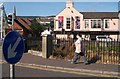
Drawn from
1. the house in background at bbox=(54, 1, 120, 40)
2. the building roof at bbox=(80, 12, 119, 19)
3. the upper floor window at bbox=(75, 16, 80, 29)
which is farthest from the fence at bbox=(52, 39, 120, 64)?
the building roof at bbox=(80, 12, 119, 19)

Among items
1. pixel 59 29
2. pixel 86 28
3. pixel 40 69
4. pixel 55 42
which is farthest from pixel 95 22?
pixel 40 69

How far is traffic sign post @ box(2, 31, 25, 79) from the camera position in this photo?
5.91 meters

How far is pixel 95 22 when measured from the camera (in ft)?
246

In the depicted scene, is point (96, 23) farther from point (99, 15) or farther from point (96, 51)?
point (96, 51)

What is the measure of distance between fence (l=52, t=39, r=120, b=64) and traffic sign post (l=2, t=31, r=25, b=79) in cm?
1047

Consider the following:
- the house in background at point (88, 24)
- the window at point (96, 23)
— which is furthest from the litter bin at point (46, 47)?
the window at point (96, 23)

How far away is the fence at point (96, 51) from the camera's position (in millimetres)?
16534

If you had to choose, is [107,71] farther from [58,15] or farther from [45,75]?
[58,15]

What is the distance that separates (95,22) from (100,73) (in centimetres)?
6222

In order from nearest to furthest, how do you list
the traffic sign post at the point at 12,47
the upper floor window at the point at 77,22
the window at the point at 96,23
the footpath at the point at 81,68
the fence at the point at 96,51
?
the traffic sign post at the point at 12,47 → the footpath at the point at 81,68 → the fence at the point at 96,51 → the upper floor window at the point at 77,22 → the window at the point at 96,23

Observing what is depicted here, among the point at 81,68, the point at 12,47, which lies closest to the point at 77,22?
the point at 81,68

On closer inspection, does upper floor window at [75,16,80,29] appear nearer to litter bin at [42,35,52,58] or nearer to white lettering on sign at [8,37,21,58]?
litter bin at [42,35,52,58]

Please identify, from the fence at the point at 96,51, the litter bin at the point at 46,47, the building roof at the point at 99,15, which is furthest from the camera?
the building roof at the point at 99,15

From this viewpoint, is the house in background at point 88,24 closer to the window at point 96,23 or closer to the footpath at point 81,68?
the window at point 96,23
